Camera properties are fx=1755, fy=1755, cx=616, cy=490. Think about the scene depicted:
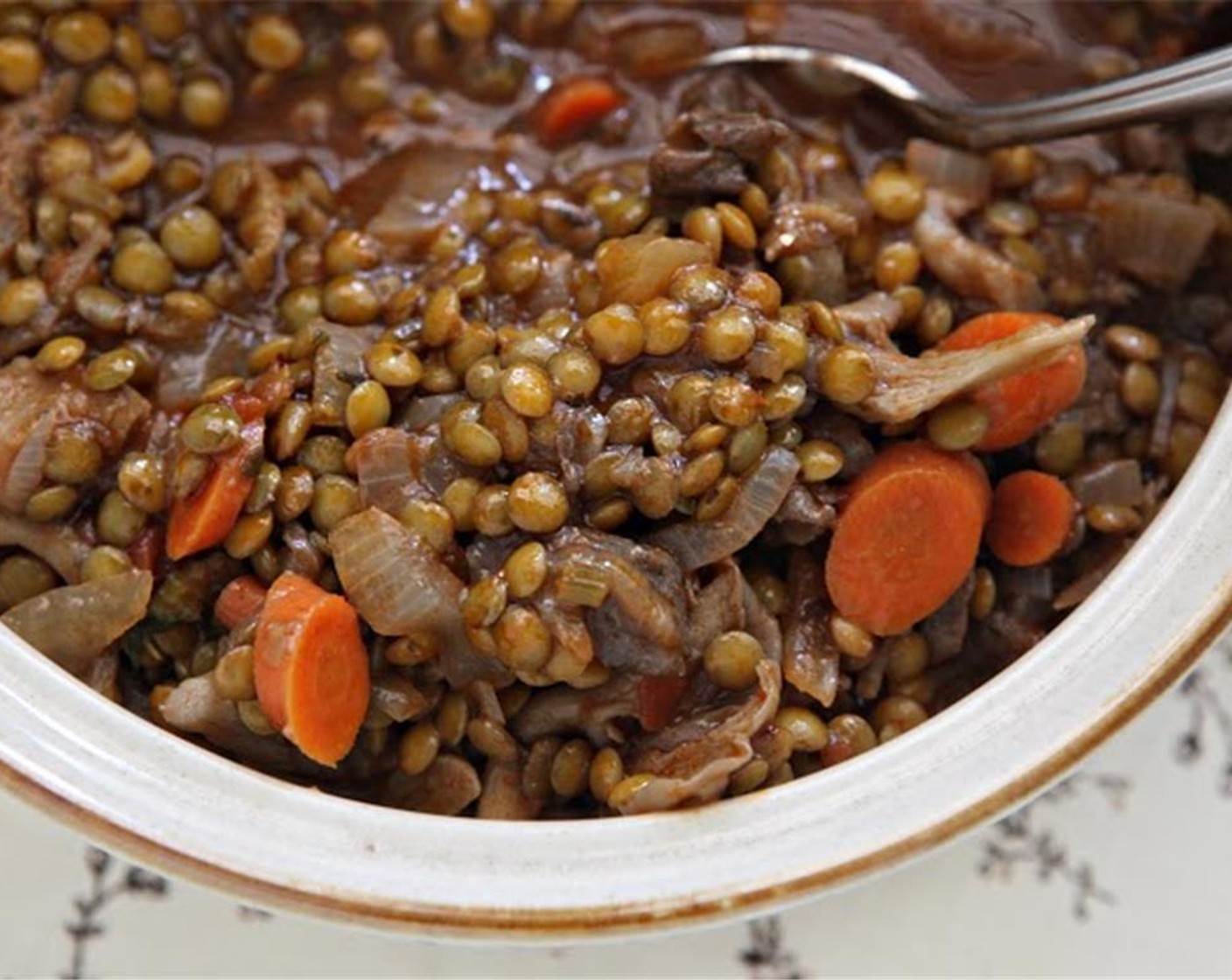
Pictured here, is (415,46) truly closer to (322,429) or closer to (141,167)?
(141,167)

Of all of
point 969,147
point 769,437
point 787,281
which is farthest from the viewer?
point 969,147

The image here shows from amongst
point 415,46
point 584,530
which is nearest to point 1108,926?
point 584,530

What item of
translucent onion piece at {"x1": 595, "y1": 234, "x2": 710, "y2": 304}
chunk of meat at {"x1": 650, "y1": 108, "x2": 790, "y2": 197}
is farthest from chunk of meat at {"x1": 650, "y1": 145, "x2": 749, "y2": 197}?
translucent onion piece at {"x1": 595, "y1": 234, "x2": 710, "y2": 304}

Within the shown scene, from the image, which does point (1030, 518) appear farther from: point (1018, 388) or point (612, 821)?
point (612, 821)

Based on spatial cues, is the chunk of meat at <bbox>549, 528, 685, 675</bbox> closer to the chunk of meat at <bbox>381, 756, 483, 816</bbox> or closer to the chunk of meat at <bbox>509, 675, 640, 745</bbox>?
the chunk of meat at <bbox>509, 675, 640, 745</bbox>

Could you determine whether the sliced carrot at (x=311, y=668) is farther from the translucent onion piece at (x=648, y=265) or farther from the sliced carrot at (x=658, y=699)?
the translucent onion piece at (x=648, y=265)

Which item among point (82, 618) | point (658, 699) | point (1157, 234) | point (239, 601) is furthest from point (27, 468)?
point (1157, 234)

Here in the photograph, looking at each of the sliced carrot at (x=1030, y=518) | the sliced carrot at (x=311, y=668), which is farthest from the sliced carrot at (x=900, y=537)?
the sliced carrot at (x=311, y=668)
